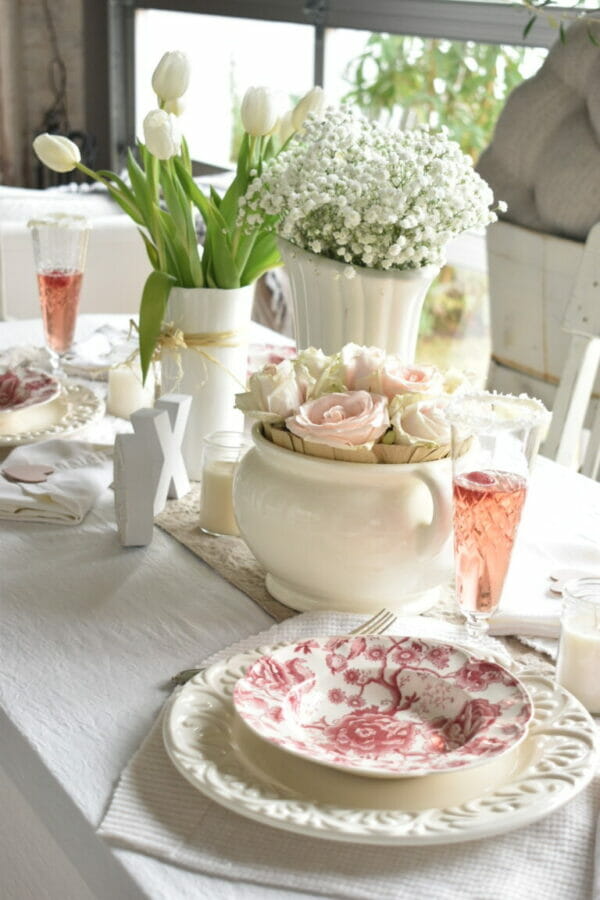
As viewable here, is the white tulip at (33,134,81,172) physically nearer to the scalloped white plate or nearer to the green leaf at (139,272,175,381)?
the green leaf at (139,272,175,381)

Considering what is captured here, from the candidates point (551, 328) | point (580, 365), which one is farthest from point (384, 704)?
point (551, 328)

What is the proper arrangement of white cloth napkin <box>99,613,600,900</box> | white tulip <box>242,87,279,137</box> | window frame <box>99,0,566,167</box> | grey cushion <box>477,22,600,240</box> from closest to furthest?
white cloth napkin <box>99,613,600,900</box> < white tulip <box>242,87,279,137</box> < grey cushion <box>477,22,600,240</box> < window frame <box>99,0,566,167</box>

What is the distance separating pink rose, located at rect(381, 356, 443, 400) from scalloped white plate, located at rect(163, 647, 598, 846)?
32 centimetres

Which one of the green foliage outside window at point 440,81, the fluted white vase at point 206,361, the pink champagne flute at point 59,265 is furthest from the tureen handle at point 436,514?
the green foliage outside window at point 440,81

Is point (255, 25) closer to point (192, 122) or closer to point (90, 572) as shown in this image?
point (192, 122)

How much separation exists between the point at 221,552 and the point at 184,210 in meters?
0.42

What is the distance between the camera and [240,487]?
1.10 metres

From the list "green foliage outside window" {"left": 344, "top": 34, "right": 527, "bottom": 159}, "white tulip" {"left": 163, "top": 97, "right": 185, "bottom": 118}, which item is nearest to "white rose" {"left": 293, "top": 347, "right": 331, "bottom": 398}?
"white tulip" {"left": 163, "top": 97, "right": 185, "bottom": 118}

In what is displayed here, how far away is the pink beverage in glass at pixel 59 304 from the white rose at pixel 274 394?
27.6 inches

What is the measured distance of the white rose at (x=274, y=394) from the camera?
1058mm

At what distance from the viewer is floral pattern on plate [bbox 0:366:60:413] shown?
1524mm

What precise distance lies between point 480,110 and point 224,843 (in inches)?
151

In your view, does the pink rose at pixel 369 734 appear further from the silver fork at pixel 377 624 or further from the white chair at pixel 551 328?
the white chair at pixel 551 328

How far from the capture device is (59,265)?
66.6 inches
